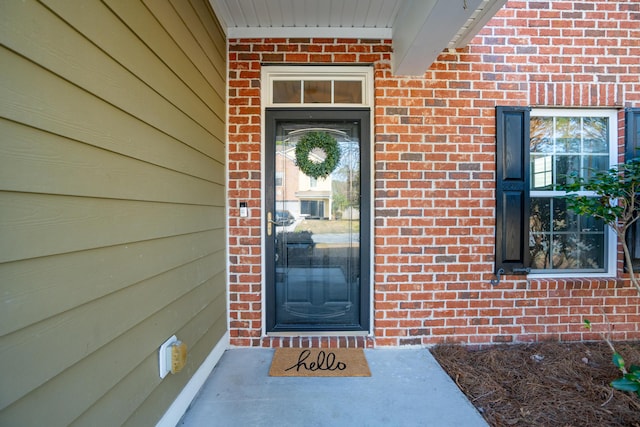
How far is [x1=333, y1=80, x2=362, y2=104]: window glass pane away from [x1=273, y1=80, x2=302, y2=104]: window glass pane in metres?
0.32

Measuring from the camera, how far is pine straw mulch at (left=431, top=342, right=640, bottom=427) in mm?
1623

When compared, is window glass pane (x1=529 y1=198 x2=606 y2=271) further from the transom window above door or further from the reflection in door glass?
the transom window above door

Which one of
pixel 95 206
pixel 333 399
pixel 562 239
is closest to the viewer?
pixel 95 206

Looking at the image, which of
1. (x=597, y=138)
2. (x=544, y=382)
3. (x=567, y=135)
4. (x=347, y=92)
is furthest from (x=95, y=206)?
(x=597, y=138)

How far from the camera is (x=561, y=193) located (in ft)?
8.21

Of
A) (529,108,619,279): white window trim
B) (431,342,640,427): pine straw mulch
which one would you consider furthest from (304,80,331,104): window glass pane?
(431,342,640,427): pine straw mulch

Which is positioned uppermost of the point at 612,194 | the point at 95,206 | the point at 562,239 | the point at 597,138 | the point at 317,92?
the point at 317,92

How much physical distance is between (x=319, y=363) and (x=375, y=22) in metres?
2.70

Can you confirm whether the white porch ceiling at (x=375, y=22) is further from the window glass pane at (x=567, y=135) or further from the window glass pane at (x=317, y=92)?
the window glass pane at (x=567, y=135)

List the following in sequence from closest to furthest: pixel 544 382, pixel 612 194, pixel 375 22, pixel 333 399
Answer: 1. pixel 333 399
2. pixel 544 382
3. pixel 612 194
4. pixel 375 22

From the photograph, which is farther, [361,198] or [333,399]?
[361,198]

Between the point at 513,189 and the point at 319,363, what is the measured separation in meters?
2.11

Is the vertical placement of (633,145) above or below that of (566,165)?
above

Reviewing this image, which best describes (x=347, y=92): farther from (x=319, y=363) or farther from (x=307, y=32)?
(x=319, y=363)
